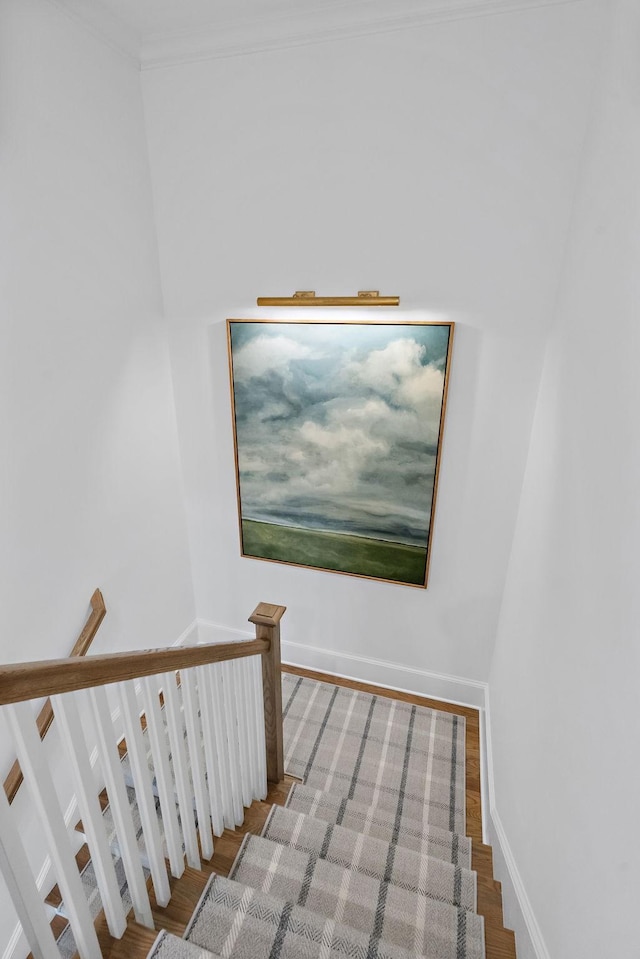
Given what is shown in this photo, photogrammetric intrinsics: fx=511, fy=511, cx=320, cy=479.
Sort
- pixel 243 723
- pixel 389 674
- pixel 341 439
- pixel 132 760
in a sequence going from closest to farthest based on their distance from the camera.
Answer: pixel 132 760 → pixel 243 723 → pixel 341 439 → pixel 389 674

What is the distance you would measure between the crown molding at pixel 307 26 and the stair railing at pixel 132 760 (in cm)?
228

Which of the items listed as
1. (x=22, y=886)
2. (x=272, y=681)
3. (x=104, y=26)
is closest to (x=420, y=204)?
(x=104, y=26)

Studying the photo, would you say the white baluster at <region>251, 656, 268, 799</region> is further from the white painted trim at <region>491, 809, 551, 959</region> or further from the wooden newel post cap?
the white painted trim at <region>491, 809, 551, 959</region>

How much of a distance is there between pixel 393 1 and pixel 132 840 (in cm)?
276

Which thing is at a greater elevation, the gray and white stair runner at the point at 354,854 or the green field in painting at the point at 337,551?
the green field in painting at the point at 337,551

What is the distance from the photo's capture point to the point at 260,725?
2.02m

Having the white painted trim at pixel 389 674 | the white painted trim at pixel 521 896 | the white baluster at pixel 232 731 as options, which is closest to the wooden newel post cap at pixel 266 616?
the white baluster at pixel 232 731

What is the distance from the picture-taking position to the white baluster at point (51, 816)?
822mm

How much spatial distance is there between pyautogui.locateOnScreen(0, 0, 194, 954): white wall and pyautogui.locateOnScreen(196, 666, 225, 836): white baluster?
2.79 ft

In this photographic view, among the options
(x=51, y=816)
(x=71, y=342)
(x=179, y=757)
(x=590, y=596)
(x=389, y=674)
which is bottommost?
(x=389, y=674)

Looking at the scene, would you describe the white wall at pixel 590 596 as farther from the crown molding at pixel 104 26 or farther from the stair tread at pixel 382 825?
the crown molding at pixel 104 26

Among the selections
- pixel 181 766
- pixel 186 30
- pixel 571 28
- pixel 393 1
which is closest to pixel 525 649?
pixel 181 766

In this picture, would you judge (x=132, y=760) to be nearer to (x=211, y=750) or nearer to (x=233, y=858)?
(x=211, y=750)

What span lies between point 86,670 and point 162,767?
1.59 ft
